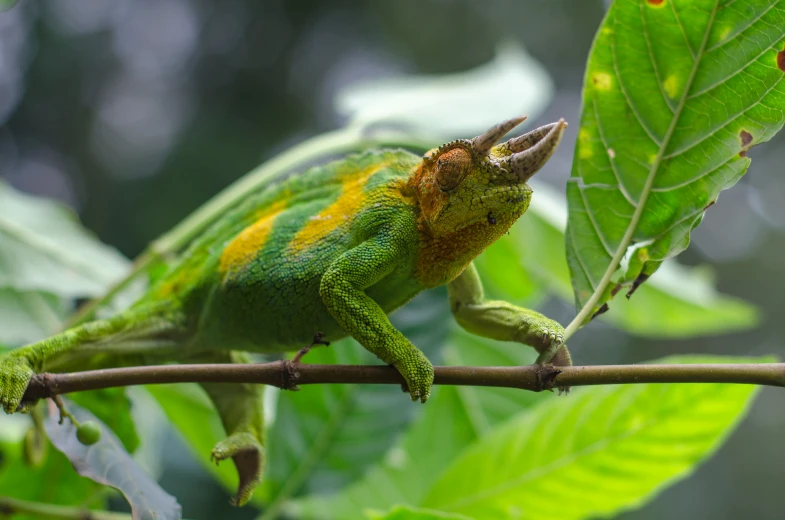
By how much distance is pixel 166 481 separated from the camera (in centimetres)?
290

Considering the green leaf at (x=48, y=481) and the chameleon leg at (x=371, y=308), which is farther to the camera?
the green leaf at (x=48, y=481)

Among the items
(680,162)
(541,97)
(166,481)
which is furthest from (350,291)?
(166,481)

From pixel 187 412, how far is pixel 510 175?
3.92 ft

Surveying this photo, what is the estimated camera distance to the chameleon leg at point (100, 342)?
141cm

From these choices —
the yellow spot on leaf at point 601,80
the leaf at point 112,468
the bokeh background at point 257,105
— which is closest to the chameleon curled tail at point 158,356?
the leaf at point 112,468

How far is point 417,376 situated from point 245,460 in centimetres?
58

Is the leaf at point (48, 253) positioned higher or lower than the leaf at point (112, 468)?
lower

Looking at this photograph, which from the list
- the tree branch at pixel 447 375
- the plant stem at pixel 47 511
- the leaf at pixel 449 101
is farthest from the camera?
the leaf at pixel 449 101

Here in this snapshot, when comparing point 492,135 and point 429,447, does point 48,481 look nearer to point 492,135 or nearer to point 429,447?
point 429,447

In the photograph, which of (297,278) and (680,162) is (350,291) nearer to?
(297,278)

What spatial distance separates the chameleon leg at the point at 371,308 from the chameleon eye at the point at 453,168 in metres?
0.14

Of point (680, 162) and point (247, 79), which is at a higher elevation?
point (680, 162)

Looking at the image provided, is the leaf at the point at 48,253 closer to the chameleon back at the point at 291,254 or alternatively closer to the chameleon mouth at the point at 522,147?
the chameleon back at the point at 291,254

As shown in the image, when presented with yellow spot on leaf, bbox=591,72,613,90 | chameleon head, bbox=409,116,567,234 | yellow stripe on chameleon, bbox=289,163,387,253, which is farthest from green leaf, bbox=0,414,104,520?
yellow spot on leaf, bbox=591,72,613,90
